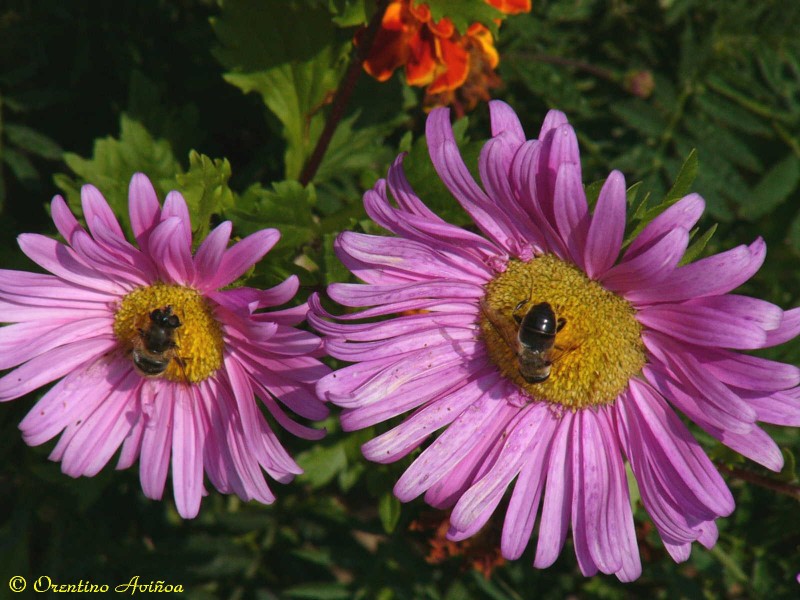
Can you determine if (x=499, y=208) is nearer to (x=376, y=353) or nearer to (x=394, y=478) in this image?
(x=376, y=353)

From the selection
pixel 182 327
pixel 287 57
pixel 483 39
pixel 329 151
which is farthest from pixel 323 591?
pixel 483 39

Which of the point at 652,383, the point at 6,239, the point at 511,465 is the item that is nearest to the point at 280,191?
the point at 511,465

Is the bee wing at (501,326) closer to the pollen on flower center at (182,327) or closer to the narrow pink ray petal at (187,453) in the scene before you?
the pollen on flower center at (182,327)

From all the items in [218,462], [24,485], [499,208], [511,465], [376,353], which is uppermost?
[499,208]

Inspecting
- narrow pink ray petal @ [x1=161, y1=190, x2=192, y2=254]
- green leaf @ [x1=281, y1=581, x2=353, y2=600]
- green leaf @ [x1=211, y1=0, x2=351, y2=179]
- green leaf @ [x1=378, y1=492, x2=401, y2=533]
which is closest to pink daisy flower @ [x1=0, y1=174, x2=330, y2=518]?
narrow pink ray petal @ [x1=161, y1=190, x2=192, y2=254]

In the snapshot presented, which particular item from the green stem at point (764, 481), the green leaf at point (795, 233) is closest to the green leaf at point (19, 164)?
the green stem at point (764, 481)

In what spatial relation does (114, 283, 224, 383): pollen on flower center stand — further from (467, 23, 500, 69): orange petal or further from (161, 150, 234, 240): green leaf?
(467, 23, 500, 69): orange petal

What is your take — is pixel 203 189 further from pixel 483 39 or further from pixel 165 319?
pixel 483 39
